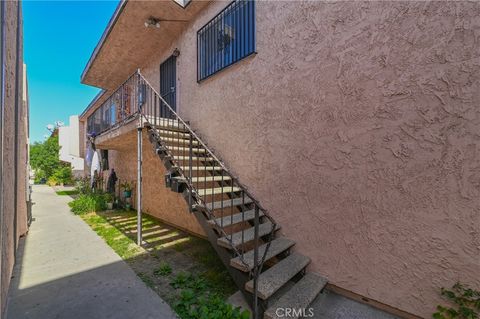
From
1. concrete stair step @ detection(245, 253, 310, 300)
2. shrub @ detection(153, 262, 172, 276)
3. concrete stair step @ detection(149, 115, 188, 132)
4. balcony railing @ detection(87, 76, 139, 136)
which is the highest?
balcony railing @ detection(87, 76, 139, 136)

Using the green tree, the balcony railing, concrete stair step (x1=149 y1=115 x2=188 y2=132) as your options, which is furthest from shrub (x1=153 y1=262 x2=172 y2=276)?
the green tree

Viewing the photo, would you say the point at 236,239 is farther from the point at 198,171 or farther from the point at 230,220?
the point at 198,171

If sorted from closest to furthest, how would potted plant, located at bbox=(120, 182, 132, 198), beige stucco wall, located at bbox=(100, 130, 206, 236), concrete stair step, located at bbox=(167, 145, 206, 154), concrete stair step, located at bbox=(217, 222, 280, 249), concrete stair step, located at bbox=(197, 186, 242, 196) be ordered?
concrete stair step, located at bbox=(217, 222, 280, 249) < concrete stair step, located at bbox=(197, 186, 242, 196) < concrete stair step, located at bbox=(167, 145, 206, 154) < beige stucco wall, located at bbox=(100, 130, 206, 236) < potted plant, located at bbox=(120, 182, 132, 198)

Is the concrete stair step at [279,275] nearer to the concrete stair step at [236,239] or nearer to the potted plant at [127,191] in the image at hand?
the concrete stair step at [236,239]

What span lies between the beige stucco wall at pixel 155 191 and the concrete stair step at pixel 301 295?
2860 millimetres

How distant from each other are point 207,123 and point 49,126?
30.4m

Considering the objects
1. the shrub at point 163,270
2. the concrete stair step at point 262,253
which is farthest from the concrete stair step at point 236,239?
the shrub at point 163,270

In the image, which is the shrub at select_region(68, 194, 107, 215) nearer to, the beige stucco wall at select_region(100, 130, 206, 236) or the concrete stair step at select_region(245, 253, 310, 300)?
the beige stucco wall at select_region(100, 130, 206, 236)

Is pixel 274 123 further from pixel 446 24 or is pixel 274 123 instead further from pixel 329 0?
pixel 446 24

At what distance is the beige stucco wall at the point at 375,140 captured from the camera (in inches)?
85.0

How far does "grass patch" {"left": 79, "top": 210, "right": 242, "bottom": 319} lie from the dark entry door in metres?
3.66

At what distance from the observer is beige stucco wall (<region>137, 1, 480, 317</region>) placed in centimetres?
216

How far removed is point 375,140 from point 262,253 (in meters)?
2.11

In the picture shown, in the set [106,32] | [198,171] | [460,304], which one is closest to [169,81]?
[106,32]
